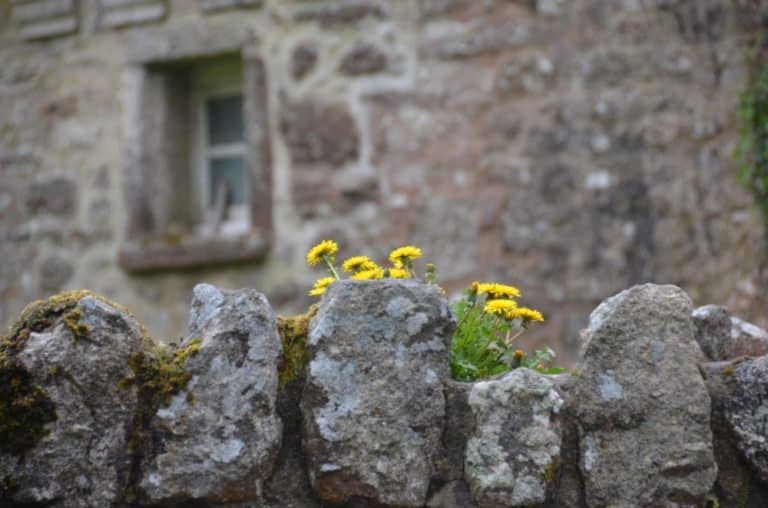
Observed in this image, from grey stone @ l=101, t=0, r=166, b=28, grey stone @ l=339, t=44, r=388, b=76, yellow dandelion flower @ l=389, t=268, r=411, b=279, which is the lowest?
yellow dandelion flower @ l=389, t=268, r=411, b=279

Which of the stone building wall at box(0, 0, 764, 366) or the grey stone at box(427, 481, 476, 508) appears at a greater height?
the stone building wall at box(0, 0, 764, 366)

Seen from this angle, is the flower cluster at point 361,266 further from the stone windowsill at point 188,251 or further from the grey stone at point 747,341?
the stone windowsill at point 188,251

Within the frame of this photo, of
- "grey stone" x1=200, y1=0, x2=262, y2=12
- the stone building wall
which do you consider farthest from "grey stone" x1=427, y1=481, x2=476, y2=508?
"grey stone" x1=200, y1=0, x2=262, y2=12

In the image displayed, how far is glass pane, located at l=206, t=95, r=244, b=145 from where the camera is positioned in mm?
6039

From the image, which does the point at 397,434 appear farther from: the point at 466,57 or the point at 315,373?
the point at 466,57

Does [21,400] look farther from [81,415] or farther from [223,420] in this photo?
[223,420]

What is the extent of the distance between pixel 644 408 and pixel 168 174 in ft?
14.1

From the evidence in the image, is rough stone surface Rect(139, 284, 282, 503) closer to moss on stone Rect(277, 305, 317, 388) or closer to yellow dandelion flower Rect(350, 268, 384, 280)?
moss on stone Rect(277, 305, 317, 388)

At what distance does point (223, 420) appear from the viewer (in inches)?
77.6

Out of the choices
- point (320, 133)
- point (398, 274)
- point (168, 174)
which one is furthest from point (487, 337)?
point (168, 174)

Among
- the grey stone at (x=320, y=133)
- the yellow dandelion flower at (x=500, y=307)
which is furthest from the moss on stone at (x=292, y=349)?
the grey stone at (x=320, y=133)

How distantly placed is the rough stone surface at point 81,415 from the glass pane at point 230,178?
13.2 ft

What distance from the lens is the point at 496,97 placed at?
5164mm

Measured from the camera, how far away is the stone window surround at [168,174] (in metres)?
5.57
